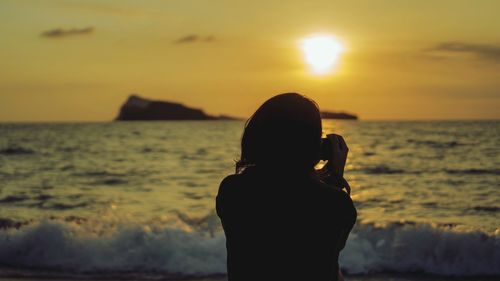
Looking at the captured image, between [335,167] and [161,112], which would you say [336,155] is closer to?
[335,167]

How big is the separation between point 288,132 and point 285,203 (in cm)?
24

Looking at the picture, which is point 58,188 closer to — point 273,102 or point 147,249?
point 147,249

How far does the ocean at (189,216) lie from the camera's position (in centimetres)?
853

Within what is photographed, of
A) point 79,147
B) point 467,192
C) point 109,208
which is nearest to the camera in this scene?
point 109,208

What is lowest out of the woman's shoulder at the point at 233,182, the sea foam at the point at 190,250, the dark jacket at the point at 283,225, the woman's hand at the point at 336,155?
the sea foam at the point at 190,250

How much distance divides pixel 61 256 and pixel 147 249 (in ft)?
3.59

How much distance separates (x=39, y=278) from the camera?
7.82 metres

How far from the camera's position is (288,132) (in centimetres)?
228

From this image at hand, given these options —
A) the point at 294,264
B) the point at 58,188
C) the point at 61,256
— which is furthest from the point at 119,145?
the point at 294,264

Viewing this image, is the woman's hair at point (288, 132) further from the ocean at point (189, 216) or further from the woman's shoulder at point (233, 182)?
the ocean at point (189, 216)

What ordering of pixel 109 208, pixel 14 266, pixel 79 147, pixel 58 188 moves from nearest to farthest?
pixel 14 266
pixel 109 208
pixel 58 188
pixel 79 147

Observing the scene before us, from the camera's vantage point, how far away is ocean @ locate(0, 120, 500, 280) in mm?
8531

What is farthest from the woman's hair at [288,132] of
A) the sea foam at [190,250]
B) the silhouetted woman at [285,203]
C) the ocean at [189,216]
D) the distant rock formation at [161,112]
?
the distant rock formation at [161,112]

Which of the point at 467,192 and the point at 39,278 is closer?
the point at 39,278
